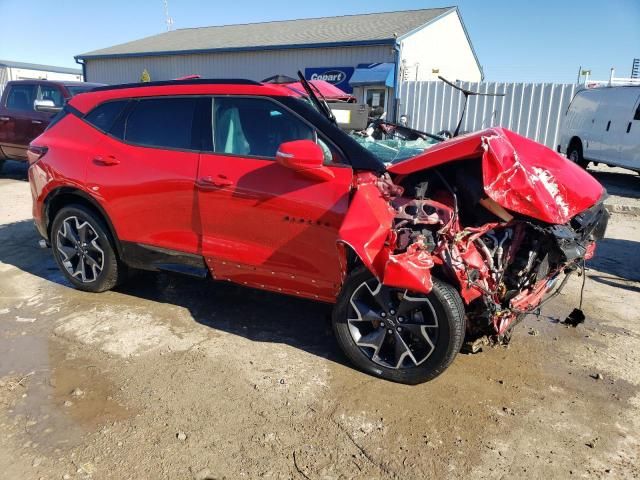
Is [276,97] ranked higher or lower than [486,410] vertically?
higher

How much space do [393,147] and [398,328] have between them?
6.24 feet

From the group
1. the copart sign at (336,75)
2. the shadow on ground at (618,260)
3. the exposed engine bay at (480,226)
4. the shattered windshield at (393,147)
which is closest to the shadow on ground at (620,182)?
the shadow on ground at (618,260)

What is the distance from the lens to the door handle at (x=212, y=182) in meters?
3.64

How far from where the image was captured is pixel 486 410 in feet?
9.93

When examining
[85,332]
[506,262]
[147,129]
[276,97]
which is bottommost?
[85,332]

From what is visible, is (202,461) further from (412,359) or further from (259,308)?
(259,308)

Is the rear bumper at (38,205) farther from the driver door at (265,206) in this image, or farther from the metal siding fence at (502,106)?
the metal siding fence at (502,106)

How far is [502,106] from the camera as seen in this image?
13.3 meters

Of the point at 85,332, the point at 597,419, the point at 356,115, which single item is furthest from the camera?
the point at 356,115

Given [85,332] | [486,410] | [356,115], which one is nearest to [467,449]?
[486,410]

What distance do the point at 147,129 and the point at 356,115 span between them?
1945 millimetres

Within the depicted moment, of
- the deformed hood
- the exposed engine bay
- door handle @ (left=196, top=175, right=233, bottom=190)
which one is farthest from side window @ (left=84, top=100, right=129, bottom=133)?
the deformed hood

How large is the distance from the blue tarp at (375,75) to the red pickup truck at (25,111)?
30.7 feet

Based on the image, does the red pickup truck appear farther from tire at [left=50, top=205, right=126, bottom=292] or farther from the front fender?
the front fender
